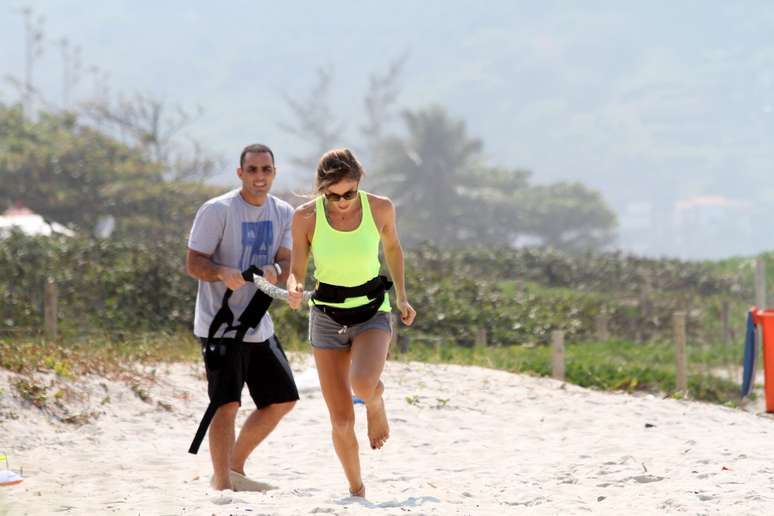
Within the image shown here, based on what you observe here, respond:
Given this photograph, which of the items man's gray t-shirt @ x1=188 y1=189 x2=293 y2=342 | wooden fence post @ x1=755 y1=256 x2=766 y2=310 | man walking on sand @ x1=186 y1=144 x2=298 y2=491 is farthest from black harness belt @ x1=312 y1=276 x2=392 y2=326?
wooden fence post @ x1=755 y1=256 x2=766 y2=310

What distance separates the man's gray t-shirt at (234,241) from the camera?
6.02 m

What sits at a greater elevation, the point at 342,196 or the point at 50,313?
the point at 342,196

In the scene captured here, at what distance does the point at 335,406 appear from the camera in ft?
18.9

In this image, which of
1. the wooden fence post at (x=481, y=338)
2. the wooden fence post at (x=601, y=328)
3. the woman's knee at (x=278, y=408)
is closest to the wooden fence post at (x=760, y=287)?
the wooden fence post at (x=481, y=338)

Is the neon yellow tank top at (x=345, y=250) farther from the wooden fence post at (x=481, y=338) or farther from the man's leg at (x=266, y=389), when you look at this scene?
the wooden fence post at (x=481, y=338)

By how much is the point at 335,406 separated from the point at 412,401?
4358 mm

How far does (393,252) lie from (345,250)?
385 mm

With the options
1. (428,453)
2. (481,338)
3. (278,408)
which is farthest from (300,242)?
(481,338)

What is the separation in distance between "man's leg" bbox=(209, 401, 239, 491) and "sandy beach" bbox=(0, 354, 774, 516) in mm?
163

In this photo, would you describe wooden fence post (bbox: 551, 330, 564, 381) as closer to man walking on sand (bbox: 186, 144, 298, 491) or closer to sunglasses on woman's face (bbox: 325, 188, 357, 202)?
man walking on sand (bbox: 186, 144, 298, 491)

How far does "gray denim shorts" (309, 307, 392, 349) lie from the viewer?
5723 mm

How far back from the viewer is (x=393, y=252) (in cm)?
589

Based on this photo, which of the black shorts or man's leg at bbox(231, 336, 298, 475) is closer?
the black shorts

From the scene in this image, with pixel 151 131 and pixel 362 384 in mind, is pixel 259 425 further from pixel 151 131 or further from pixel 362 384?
pixel 151 131
